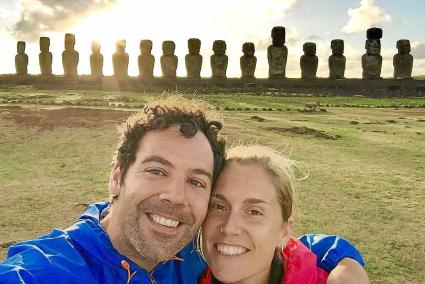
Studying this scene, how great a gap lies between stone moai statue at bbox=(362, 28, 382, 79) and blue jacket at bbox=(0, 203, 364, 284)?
3904cm

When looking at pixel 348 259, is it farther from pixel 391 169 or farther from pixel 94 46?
pixel 94 46

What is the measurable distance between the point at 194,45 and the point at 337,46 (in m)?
10.9

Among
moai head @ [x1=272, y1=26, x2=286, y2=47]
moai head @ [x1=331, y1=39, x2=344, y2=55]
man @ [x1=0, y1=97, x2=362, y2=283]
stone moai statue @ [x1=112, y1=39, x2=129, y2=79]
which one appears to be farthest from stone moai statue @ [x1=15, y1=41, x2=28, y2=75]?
man @ [x1=0, y1=97, x2=362, y2=283]

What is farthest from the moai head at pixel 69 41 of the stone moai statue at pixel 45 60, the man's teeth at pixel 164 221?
the man's teeth at pixel 164 221

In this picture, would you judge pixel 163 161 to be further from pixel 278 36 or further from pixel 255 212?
pixel 278 36

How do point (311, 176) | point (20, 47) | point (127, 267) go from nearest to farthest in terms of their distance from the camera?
point (127, 267)
point (311, 176)
point (20, 47)

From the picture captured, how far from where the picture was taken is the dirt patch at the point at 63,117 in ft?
46.2

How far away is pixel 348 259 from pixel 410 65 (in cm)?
4007

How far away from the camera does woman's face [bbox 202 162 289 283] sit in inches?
122

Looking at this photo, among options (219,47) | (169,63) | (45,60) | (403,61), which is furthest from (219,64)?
(403,61)

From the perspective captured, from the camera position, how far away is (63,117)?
14.8m

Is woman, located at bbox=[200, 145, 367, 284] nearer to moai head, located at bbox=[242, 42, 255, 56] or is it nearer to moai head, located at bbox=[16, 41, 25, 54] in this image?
moai head, located at bbox=[242, 42, 255, 56]

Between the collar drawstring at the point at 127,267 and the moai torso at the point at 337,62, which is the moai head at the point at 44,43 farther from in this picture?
the collar drawstring at the point at 127,267

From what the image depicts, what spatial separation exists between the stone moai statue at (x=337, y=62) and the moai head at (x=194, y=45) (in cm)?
992
